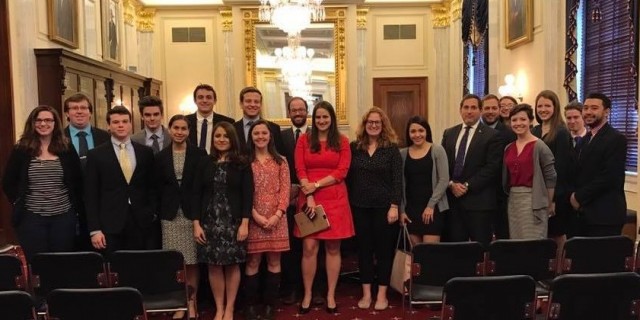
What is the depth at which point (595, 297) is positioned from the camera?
2467 mm

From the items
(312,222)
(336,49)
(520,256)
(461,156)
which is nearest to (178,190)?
(312,222)

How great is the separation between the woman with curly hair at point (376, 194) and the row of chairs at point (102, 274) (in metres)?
1.50

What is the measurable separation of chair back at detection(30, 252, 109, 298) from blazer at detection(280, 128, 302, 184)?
1747 mm

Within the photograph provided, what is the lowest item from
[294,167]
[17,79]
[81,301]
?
[81,301]

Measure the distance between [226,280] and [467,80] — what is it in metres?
9.03

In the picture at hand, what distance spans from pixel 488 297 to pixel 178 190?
2182 mm

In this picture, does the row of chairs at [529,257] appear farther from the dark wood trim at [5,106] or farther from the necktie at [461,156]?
the dark wood trim at [5,106]

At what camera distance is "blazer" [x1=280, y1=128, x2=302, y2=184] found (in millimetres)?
4508

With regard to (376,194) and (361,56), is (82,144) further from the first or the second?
(361,56)

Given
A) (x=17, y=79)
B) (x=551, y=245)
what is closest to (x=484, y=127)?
(x=551, y=245)

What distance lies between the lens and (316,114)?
4.19 meters

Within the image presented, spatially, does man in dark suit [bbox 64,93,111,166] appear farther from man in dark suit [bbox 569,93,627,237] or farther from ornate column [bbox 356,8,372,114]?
ornate column [bbox 356,8,372,114]

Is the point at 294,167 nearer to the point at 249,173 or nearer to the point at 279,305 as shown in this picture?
the point at 249,173

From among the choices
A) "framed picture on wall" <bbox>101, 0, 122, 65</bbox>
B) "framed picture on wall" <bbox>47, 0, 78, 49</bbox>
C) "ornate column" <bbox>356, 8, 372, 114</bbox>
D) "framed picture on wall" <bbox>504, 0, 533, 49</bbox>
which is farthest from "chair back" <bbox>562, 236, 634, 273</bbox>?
"ornate column" <bbox>356, 8, 372, 114</bbox>
